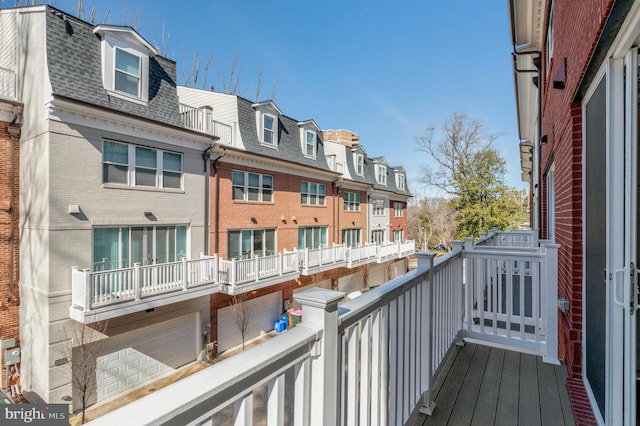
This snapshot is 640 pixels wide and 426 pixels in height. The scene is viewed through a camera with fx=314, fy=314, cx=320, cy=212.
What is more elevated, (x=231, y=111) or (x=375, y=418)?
(x=231, y=111)

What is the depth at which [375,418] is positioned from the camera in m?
1.74

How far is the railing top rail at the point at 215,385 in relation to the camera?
25.4 inches

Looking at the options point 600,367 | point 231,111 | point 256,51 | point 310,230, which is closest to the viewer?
point 600,367

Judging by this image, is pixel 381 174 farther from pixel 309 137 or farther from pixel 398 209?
pixel 309 137

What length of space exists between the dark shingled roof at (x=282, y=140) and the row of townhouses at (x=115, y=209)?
0.11m

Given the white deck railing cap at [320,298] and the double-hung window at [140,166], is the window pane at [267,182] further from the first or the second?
the white deck railing cap at [320,298]

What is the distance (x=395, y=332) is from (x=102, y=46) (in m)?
10.3

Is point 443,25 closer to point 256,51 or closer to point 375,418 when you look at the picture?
point 375,418

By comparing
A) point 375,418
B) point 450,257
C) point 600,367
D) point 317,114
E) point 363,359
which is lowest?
point 375,418

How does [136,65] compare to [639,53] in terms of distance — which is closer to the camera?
[639,53]

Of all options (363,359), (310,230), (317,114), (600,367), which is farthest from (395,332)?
(317,114)

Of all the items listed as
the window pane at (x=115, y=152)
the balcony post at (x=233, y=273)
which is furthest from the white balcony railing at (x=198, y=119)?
the balcony post at (x=233, y=273)

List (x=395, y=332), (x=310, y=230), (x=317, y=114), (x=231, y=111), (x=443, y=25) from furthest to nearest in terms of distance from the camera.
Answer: (x=317, y=114) → (x=310, y=230) → (x=231, y=111) → (x=443, y=25) → (x=395, y=332)

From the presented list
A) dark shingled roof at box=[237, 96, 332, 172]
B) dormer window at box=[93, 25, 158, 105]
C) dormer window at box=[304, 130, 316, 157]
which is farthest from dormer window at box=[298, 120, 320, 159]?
dormer window at box=[93, 25, 158, 105]
